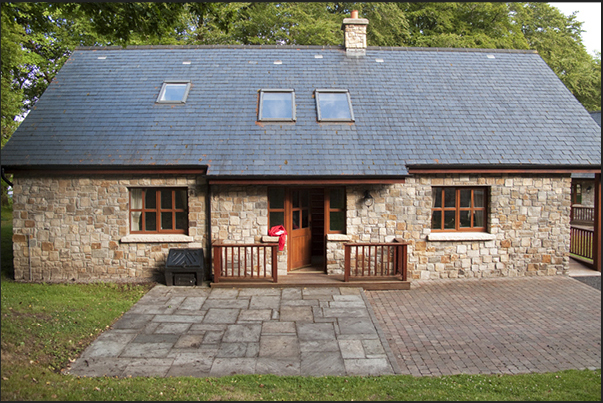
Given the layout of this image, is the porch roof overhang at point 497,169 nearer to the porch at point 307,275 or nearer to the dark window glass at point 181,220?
the porch at point 307,275

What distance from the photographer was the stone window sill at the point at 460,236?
10.4 m

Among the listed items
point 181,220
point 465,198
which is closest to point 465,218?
point 465,198

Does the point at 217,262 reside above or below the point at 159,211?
below

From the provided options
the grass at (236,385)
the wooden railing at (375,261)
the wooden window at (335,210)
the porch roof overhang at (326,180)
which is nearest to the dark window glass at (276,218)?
the porch roof overhang at (326,180)

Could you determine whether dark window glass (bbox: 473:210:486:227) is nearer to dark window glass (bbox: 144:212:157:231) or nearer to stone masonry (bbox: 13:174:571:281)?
stone masonry (bbox: 13:174:571:281)

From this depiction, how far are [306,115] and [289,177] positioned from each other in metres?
2.30

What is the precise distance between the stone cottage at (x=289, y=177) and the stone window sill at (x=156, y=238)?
0.05 metres

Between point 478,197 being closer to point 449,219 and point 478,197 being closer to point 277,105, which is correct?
point 449,219

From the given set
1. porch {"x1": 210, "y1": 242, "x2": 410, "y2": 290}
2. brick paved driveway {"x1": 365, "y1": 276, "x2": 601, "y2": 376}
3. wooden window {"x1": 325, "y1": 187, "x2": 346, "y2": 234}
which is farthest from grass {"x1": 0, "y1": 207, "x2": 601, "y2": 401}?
wooden window {"x1": 325, "y1": 187, "x2": 346, "y2": 234}

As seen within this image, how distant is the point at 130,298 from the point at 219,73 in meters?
7.09

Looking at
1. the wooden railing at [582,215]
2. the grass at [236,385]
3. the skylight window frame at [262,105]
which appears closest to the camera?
the grass at [236,385]

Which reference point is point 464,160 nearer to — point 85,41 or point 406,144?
point 406,144

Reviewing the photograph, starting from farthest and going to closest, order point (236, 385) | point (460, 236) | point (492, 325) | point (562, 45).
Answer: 1. point (562, 45)
2. point (460, 236)
3. point (492, 325)
4. point (236, 385)

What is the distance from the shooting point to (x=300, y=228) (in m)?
10.9
